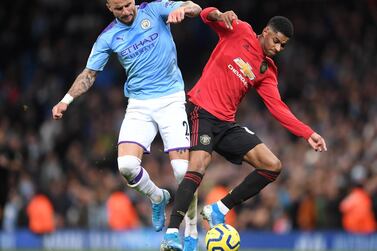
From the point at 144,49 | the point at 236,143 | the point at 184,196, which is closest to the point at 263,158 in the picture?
the point at 236,143

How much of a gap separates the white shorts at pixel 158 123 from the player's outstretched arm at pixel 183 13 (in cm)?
111

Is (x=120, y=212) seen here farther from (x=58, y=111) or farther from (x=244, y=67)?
(x=58, y=111)

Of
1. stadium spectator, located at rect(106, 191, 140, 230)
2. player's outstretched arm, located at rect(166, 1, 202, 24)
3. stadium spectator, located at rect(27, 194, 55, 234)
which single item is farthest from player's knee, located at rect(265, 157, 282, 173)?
stadium spectator, located at rect(27, 194, 55, 234)

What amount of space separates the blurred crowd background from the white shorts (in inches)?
300

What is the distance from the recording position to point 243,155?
1316 cm

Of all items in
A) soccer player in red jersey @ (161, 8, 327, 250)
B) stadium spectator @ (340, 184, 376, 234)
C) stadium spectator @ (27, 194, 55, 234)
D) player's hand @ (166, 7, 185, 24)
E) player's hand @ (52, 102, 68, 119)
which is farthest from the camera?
stadium spectator @ (27, 194, 55, 234)

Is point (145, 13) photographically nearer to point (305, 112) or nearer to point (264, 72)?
point (264, 72)

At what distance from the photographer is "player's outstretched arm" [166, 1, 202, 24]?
1197 centimetres

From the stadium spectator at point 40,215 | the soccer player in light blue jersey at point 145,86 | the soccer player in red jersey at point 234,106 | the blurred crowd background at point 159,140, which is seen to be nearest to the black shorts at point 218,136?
the soccer player in red jersey at point 234,106

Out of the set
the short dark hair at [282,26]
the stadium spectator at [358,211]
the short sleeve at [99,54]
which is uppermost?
the short dark hair at [282,26]

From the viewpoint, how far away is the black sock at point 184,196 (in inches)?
487

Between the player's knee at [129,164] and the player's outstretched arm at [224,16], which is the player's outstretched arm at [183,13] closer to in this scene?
the player's outstretched arm at [224,16]

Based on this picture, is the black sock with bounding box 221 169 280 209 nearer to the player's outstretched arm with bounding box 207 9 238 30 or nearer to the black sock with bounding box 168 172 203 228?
the black sock with bounding box 168 172 203 228

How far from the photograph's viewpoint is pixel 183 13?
39.7 feet
